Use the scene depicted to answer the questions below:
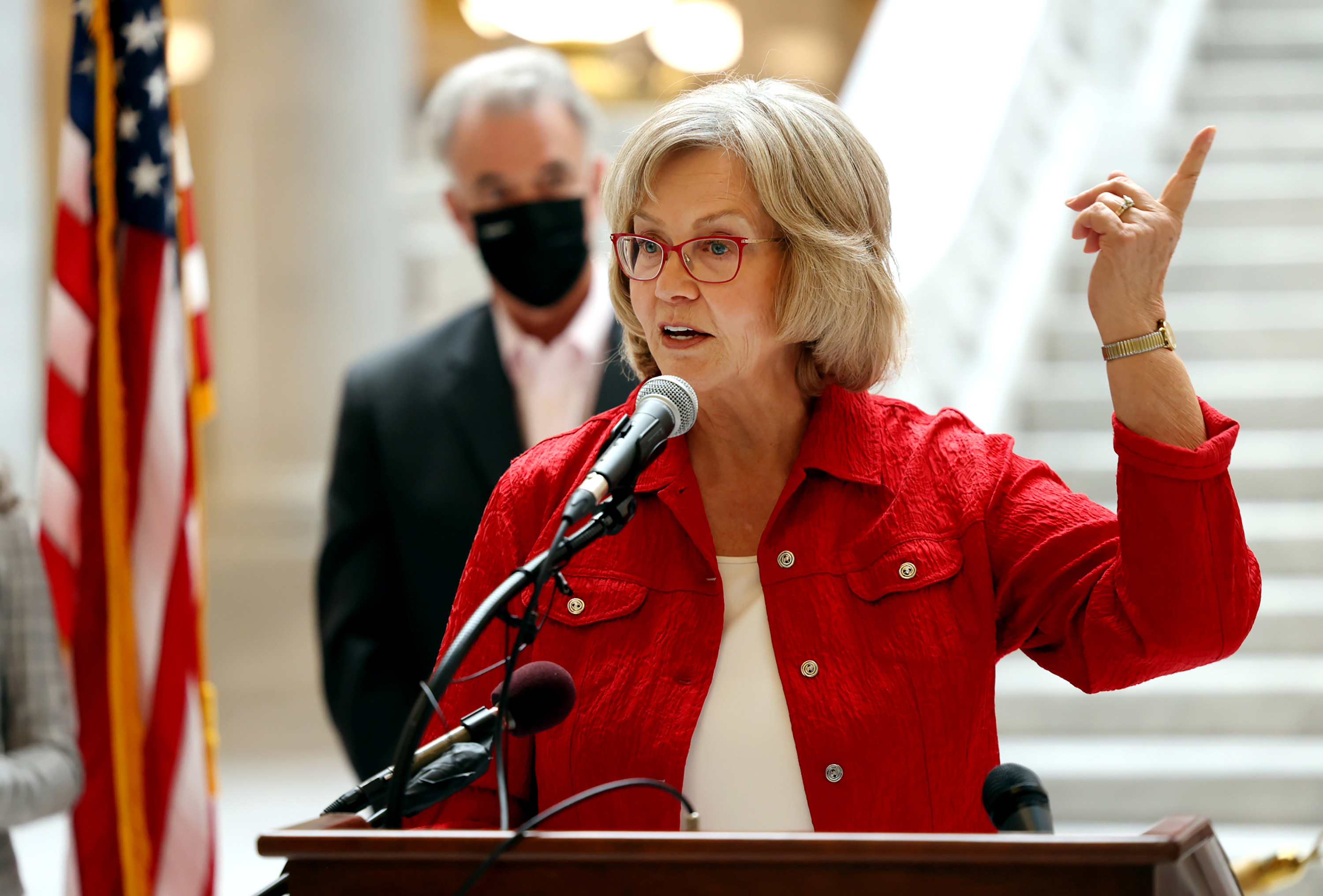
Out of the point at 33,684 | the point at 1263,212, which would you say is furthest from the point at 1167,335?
the point at 1263,212

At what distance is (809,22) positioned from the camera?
14484 millimetres

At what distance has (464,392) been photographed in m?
2.93

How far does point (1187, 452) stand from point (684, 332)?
60 centimetres

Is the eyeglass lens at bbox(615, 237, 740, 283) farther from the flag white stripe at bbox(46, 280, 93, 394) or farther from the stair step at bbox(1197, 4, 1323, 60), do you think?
the stair step at bbox(1197, 4, 1323, 60)

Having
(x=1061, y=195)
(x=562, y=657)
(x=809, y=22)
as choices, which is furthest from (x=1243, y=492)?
(x=809, y=22)

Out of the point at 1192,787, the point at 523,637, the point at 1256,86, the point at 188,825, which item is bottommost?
the point at 1192,787

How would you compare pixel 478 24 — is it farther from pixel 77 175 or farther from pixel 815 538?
pixel 815 538

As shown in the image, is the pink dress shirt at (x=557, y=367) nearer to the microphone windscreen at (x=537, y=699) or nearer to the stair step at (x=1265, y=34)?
the microphone windscreen at (x=537, y=699)

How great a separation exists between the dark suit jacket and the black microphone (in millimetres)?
1480

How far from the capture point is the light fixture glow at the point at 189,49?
33.0 feet

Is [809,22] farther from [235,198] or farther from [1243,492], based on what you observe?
[1243,492]

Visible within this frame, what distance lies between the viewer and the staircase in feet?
13.5

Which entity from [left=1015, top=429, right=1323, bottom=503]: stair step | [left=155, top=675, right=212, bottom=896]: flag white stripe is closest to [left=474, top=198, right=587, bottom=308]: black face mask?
[left=155, top=675, right=212, bottom=896]: flag white stripe

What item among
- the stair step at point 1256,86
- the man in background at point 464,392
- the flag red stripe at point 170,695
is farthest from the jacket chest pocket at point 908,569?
the stair step at point 1256,86
